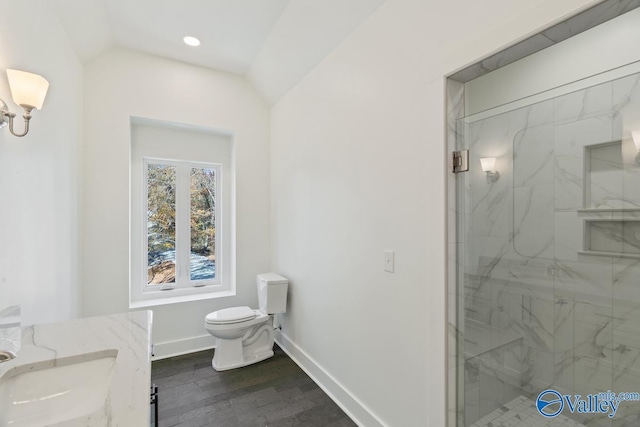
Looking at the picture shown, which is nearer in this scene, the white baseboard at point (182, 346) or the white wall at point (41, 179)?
the white wall at point (41, 179)

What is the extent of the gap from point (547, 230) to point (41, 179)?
2.75 m

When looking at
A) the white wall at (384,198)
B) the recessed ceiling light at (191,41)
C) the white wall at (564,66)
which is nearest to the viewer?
the white wall at (564,66)

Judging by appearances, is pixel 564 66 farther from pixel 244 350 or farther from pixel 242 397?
pixel 244 350

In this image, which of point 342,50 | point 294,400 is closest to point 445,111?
point 342,50

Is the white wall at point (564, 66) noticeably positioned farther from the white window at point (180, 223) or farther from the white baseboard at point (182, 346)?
the white baseboard at point (182, 346)

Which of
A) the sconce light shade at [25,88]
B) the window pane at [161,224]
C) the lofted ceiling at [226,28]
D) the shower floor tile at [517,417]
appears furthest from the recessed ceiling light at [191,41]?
the shower floor tile at [517,417]

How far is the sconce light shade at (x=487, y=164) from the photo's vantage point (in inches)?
58.4

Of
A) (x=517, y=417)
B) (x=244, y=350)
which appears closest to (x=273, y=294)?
(x=244, y=350)

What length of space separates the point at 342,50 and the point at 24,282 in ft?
7.87

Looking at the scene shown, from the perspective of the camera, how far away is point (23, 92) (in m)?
1.38

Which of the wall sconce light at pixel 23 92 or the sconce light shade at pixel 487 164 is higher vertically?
the wall sconce light at pixel 23 92

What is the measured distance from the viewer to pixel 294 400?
222cm

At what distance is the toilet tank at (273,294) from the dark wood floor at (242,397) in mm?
482

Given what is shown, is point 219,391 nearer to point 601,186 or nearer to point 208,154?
point 208,154
